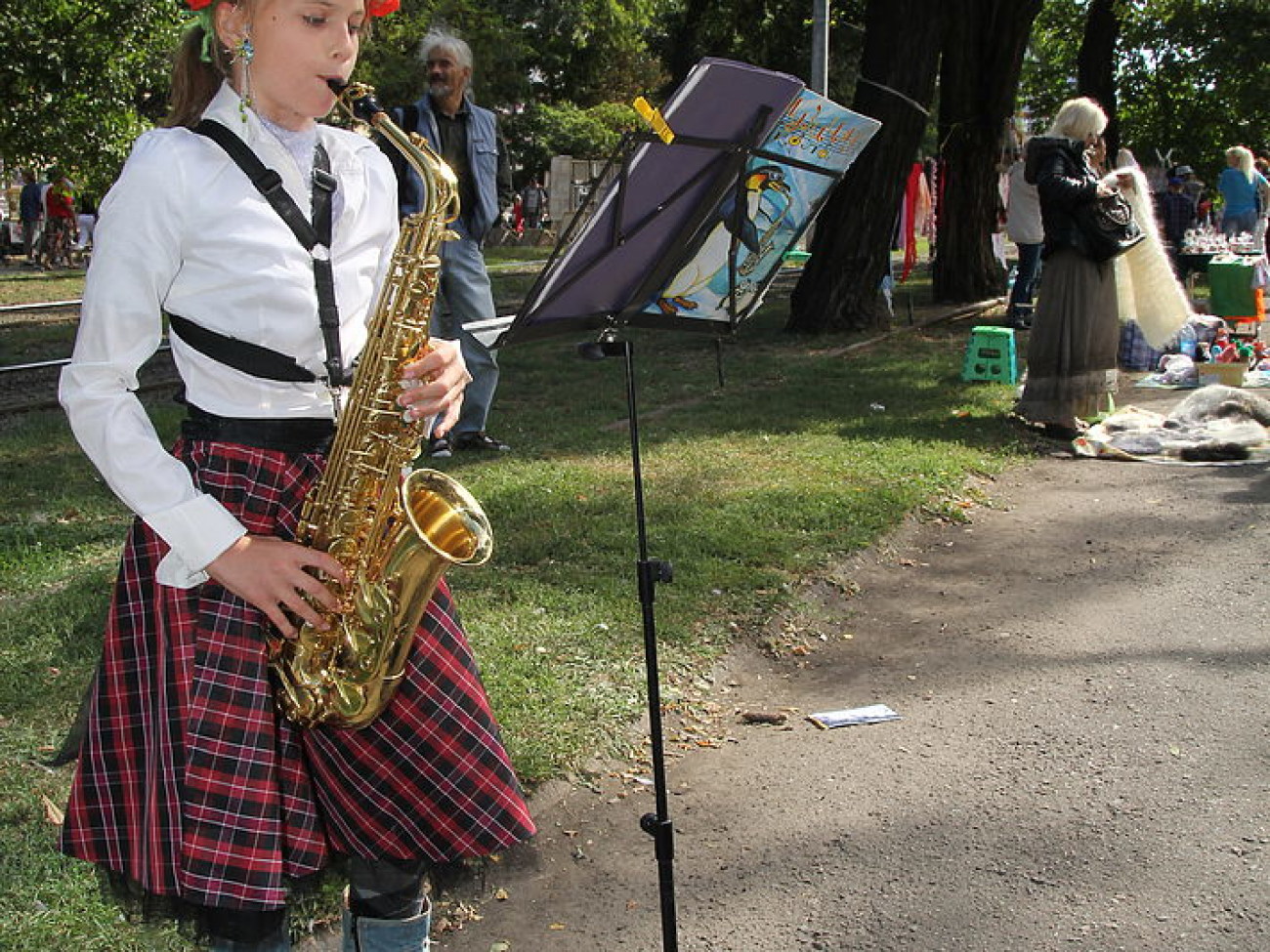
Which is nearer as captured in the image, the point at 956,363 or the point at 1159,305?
the point at 1159,305

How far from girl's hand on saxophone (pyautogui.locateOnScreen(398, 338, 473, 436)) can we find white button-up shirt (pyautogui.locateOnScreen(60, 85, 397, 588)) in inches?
4.8

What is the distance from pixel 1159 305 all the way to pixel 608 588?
531 cm

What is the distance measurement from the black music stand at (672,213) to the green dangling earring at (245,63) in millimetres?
888

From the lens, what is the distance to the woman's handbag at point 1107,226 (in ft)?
27.6

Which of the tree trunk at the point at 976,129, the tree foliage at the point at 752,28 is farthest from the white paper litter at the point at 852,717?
the tree foliage at the point at 752,28

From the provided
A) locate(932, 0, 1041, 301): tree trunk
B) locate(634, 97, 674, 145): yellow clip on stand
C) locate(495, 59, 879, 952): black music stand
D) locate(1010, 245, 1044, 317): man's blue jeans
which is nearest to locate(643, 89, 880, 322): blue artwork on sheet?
locate(495, 59, 879, 952): black music stand

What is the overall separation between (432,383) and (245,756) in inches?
27.8

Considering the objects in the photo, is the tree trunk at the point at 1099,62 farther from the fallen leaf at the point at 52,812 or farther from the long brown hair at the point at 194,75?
the long brown hair at the point at 194,75

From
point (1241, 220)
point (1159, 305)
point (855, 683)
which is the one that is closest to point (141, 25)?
point (1159, 305)

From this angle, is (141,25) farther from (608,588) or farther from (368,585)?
(368,585)

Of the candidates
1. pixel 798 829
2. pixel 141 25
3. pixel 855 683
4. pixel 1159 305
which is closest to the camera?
pixel 798 829

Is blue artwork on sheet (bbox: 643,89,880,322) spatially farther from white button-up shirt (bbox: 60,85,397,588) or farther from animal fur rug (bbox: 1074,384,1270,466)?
animal fur rug (bbox: 1074,384,1270,466)

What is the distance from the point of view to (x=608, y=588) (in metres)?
5.45

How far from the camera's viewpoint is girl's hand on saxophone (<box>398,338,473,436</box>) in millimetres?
2334
